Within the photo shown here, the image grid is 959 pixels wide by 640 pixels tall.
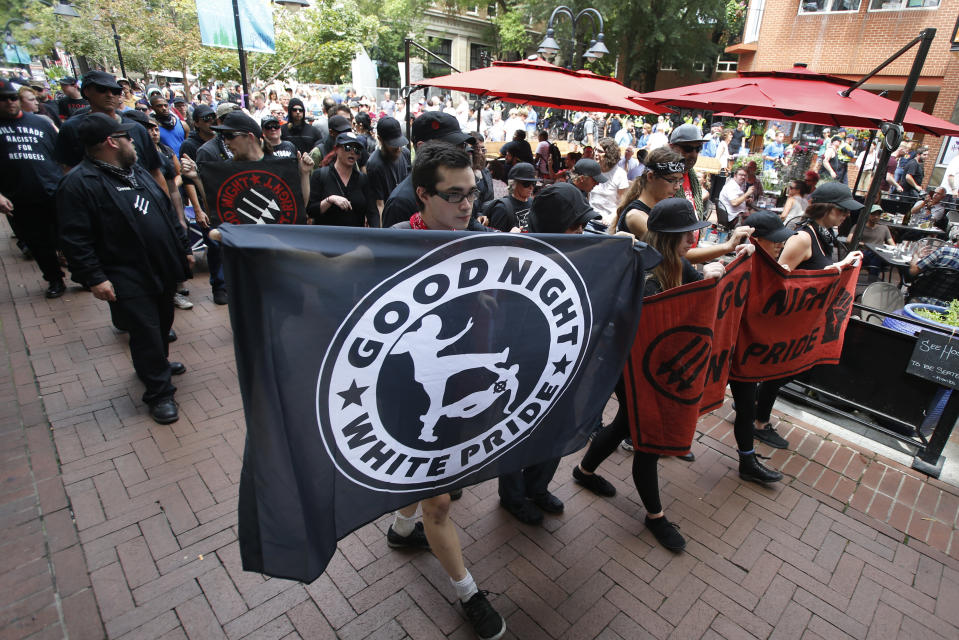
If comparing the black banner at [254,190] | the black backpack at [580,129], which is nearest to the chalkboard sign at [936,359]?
the black banner at [254,190]

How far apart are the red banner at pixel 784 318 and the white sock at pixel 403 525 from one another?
2.24 metres

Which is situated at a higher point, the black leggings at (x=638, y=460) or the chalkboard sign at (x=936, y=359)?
the chalkboard sign at (x=936, y=359)

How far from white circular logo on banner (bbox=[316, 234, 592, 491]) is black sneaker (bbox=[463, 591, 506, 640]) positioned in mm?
770

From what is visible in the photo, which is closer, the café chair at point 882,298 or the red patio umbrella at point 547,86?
the café chair at point 882,298

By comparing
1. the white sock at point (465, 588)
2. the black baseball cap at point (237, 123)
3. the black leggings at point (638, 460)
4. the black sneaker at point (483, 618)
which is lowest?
the black sneaker at point (483, 618)

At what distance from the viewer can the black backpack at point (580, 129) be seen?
20.3 m

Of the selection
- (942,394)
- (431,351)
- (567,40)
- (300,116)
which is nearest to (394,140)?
(300,116)

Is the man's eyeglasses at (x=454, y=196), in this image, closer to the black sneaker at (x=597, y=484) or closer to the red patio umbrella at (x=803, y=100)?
the black sneaker at (x=597, y=484)

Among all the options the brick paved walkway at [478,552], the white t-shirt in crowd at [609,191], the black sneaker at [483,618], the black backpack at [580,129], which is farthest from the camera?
the black backpack at [580,129]

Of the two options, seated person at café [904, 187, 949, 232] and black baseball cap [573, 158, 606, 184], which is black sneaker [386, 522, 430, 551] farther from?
seated person at café [904, 187, 949, 232]

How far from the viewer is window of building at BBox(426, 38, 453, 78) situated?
41.8m

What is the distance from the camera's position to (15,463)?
11.2 ft

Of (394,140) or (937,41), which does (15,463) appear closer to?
(394,140)

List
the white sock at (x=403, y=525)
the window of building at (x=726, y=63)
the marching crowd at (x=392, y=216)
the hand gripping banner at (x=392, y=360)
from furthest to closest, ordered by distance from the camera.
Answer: the window of building at (x=726, y=63) < the white sock at (x=403, y=525) < the marching crowd at (x=392, y=216) < the hand gripping banner at (x=392, y=360)
